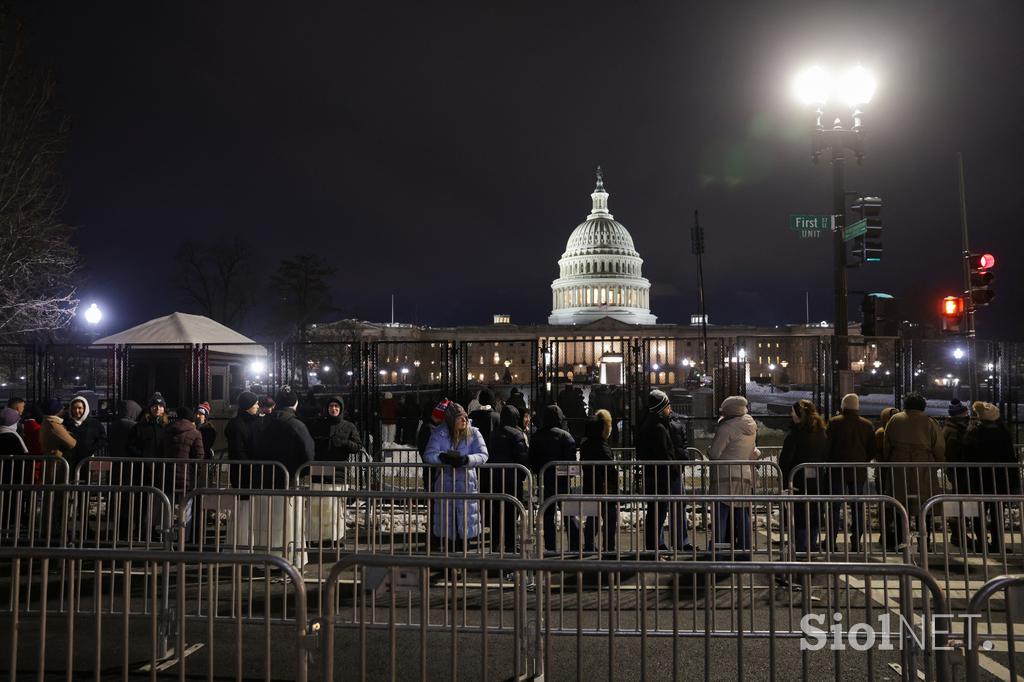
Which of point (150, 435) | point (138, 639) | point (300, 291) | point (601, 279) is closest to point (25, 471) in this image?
point (150, 435)

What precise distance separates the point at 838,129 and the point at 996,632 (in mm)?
7582

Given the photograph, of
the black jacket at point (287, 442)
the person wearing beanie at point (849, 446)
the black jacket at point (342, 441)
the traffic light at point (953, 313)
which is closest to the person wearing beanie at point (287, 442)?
the black jacket at point (287, 442)

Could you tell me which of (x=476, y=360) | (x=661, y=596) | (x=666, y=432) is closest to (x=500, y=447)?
(x=666, y=432)

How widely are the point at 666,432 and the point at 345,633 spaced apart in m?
4.21

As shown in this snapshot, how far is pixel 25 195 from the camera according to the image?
17.3 m

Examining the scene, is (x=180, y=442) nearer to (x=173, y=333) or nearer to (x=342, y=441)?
(x=342, y=441)

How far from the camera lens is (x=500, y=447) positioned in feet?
27.5

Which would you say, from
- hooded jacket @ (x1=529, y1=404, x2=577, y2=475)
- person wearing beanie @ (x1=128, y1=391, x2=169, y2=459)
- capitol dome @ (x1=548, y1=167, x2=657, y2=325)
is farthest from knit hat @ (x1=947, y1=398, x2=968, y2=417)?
capitol dome @ (x1=548, y1=167, x2=657, y2=325)

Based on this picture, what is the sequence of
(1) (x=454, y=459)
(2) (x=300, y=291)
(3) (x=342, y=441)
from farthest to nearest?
(2) (x=300, y=291) < (3) (x=342, y=441) < (1) (x=454, y=459)

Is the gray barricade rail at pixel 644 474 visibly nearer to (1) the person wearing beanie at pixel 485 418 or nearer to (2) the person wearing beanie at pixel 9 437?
(1) the person wearing beanie at pixel 485 418

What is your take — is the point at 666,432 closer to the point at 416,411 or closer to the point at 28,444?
the point at 28,444

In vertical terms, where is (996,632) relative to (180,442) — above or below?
below

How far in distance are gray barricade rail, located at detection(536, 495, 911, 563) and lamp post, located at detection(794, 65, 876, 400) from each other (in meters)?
3.59

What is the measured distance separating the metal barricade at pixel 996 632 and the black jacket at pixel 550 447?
157 inches
